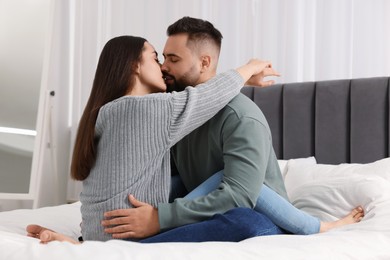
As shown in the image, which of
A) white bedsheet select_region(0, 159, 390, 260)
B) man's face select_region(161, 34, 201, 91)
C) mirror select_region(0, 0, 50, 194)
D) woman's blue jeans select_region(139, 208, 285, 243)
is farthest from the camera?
mirror select_region(0, 0, 50, 194)

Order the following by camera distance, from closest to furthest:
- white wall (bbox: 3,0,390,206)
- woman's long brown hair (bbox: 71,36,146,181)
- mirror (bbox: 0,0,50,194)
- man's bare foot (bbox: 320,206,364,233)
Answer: woman's long brown hair (bbox: 71,36,146,181)
man's bare foot (bbox: 320,206,364,233)
white wall (bbox: 3,0,390,206)
mirror (bbox: 0,0,50,194)

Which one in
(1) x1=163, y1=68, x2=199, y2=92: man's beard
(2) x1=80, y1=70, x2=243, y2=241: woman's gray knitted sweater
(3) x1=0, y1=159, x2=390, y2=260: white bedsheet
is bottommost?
(3) x1=0, y1=159, x2=390, y2=260: white bedsheet

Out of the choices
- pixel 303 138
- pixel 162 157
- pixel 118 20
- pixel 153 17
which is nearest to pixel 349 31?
pixel 303 138

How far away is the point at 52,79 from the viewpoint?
4.29 metres

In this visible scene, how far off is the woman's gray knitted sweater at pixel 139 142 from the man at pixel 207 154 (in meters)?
0.05

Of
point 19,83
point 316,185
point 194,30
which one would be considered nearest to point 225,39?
point 19,83

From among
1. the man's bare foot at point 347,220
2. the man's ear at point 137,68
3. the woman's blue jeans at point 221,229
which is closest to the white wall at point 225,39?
the man's bare foot at point 347,220

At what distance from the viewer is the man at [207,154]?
1.61m

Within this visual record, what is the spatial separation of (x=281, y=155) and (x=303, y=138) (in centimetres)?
17

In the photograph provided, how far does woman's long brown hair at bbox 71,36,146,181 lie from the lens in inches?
67.3

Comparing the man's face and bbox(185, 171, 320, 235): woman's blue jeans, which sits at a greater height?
the man's face

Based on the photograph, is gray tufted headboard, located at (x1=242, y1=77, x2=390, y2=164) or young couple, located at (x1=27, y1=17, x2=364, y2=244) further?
gray tufted headboard, located at (x1=242, y1=77, x2=390, y2=164)

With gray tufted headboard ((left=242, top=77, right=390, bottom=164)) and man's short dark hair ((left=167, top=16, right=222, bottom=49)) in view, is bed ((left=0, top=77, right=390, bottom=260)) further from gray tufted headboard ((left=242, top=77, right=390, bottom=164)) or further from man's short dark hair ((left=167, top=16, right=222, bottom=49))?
man's short dark hair ((left=167, top=16, right=222, bottom=49))

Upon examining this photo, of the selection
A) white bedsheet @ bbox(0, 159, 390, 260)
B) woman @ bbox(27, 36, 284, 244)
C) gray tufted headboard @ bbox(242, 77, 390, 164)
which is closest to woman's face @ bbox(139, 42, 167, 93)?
woman @ bbox(27, 36, 284, 244)
